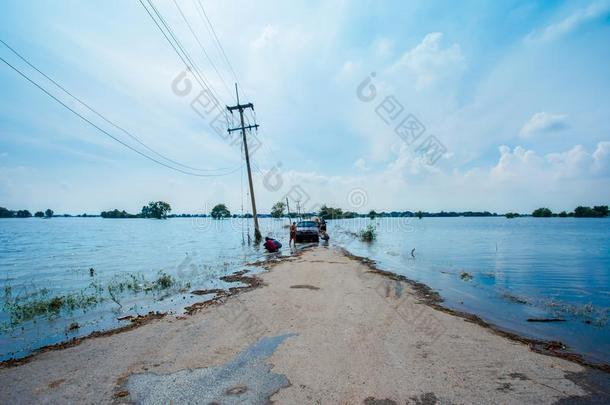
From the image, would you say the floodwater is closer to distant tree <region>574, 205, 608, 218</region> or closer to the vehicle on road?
the vehicle on road

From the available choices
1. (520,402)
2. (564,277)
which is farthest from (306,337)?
(564,277)

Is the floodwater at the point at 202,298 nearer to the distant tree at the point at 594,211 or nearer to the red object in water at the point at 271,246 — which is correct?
the red object in water at the point at 271,246

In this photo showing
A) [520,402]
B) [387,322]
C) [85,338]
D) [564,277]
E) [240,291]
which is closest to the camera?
[520,402]

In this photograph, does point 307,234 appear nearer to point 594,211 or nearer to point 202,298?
point 202,298

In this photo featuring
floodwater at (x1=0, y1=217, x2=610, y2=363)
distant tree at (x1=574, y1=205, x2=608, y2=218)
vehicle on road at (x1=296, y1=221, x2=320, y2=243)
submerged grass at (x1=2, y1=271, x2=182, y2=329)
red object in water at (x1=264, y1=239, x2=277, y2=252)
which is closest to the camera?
floodwater at (x1=0, y1=217, x2=610, y2=363)

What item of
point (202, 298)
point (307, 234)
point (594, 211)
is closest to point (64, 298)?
point (202, 298)

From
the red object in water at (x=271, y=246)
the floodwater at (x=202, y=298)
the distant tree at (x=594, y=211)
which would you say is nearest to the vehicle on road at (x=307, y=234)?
the red object in water at (x=271, y=246)

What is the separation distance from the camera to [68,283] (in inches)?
559

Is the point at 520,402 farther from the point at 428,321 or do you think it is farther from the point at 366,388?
the point at 428,321

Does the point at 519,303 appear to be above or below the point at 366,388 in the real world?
below

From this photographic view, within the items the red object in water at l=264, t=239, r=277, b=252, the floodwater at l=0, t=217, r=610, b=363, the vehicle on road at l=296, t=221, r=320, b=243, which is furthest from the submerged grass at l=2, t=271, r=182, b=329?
the vehicle on road at l=296, t=221, r=320, b=243

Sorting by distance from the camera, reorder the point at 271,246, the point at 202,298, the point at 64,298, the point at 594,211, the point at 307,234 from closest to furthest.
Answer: the point at 202,298, the point at 64,298, the point at 271,246, the point at 307,234, the point at 594,211

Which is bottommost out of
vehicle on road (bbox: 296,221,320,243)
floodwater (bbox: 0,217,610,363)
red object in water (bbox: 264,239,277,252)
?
floodwater (bbox: 0,217,610,363)

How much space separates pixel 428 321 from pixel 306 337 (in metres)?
3.42
